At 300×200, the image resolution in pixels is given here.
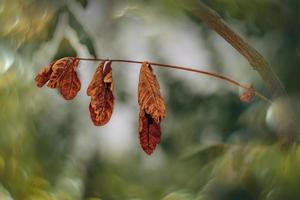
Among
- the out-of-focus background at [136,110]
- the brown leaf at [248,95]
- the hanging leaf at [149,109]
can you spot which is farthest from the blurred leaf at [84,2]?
the brown leaf at [248,95]

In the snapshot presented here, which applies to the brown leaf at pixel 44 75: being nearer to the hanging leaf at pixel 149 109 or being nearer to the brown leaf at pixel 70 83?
the brown leaf at pixel 70 83

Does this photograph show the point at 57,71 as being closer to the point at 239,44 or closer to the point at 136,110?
the point at 136,110

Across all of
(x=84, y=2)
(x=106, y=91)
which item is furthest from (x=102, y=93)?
(x=84, y=2)

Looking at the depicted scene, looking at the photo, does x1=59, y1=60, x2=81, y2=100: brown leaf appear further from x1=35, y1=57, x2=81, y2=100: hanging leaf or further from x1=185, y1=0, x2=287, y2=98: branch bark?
Result: x1=185, y1=0, x2=287, y2=98: branch bark

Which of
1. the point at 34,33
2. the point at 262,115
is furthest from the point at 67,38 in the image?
the point at 262,115

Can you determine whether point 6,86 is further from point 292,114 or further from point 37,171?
point 292,114

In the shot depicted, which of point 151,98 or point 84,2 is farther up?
point 84,2
